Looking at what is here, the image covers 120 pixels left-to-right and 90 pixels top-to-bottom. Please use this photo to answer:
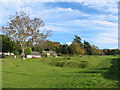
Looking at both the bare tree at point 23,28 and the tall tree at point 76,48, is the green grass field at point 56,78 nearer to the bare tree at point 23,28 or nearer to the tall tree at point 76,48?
the bare tree at point 23,28

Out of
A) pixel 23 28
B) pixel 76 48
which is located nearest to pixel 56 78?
pixel 23 28

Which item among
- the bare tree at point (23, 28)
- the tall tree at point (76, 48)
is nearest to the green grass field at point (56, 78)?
the bare tree at point (23, 28)

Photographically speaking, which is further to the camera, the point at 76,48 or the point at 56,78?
the point at 76,48

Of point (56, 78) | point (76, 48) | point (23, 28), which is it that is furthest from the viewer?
point (76, 48)

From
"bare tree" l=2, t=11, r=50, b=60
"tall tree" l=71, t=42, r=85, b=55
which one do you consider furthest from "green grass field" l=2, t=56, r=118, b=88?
"tall tree" l=71, t=42, r=85, b=55

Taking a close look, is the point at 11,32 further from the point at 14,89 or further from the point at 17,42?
the point at 14,89

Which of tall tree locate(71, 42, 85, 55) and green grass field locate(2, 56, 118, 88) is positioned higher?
tall tree locate(71, 42, 85, 55)

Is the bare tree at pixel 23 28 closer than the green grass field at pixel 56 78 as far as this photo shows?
No

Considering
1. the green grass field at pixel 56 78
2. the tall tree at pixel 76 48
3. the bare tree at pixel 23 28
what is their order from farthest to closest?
the tall tree at pixel 76 48
the bare tree at pixel 23 28
the green grass field at pixel 56 78

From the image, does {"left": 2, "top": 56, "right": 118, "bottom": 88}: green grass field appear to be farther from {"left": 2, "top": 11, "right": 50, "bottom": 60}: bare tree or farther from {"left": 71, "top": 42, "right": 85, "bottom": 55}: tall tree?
{"left": 71, "top": 42, "right": 85, "bottom": 55}: tall tree

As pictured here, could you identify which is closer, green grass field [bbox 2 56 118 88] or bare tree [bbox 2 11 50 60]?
green grass field [bbox 2 56 118 88]

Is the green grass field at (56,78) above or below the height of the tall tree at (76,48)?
below

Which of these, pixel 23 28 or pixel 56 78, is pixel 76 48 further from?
pixel 56 78

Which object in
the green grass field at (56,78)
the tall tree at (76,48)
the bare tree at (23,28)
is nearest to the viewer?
the green grass field at (56,78)
